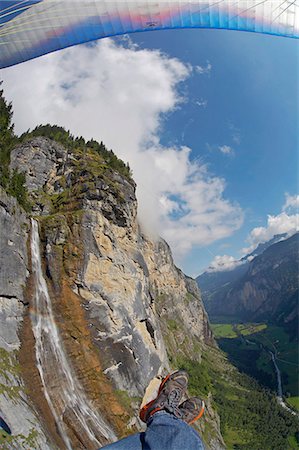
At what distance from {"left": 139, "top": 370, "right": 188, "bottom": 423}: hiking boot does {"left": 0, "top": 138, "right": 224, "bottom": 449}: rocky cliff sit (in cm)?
1226

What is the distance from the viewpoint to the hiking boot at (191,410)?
5836 millimetres

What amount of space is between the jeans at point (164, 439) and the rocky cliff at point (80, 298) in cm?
1353

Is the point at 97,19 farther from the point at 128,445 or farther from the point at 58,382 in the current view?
the point at 58,382

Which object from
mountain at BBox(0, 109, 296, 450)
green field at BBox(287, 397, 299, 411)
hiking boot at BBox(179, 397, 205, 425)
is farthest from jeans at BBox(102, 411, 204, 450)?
green field at BBox(287, 397, 299, 411)

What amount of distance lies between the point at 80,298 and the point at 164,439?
24.2 metres

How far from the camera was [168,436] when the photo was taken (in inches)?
163

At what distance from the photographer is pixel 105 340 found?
2672 cm

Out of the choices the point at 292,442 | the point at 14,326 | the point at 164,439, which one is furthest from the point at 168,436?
the point at 292,442

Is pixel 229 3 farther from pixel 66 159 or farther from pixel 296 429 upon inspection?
pixel 296 429

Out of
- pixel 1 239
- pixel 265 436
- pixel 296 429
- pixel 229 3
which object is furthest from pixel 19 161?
pixel 296 429

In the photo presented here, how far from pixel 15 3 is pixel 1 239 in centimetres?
1583

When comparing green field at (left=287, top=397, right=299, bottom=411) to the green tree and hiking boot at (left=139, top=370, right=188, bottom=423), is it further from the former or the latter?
hiking boot at (left=139, top=370, right=188, bottom=423)

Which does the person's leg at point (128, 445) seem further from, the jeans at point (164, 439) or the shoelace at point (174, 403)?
→ the shoelace at point (174, 403)

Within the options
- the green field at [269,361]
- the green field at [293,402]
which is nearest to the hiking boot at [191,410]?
the green field at [293,402]
